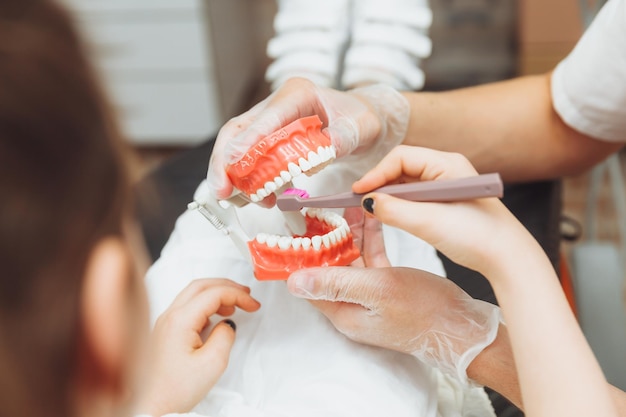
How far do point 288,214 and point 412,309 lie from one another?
0.18 meters

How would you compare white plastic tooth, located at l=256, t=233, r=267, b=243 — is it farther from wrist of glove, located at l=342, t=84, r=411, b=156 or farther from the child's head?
the child's head

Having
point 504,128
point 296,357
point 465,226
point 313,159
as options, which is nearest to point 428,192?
point 465,226

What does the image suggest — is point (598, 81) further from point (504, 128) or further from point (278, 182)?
point (278, 182)

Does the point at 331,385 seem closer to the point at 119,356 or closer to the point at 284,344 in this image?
the point at 284,344

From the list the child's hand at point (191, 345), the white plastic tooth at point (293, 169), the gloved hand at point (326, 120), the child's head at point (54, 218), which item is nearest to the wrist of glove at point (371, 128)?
the gloved hand at point (326, 120)

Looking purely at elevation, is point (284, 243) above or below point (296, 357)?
above

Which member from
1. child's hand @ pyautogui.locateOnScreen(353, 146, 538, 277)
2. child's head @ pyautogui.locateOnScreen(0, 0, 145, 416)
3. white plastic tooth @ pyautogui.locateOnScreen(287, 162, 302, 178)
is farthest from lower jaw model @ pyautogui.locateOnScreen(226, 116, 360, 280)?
child's head @ pyautogui.locateOnScreen(0, 0, 145, 416)

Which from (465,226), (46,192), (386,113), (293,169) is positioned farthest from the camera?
(386,113)

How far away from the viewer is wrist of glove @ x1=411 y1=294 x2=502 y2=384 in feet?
2.37

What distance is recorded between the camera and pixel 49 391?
1.35 ft

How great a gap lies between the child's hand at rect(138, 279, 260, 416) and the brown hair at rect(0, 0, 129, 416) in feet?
0.91

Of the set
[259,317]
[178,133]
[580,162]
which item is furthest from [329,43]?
[178,133]

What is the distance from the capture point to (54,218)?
0.39m

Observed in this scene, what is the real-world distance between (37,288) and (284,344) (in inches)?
17.2
